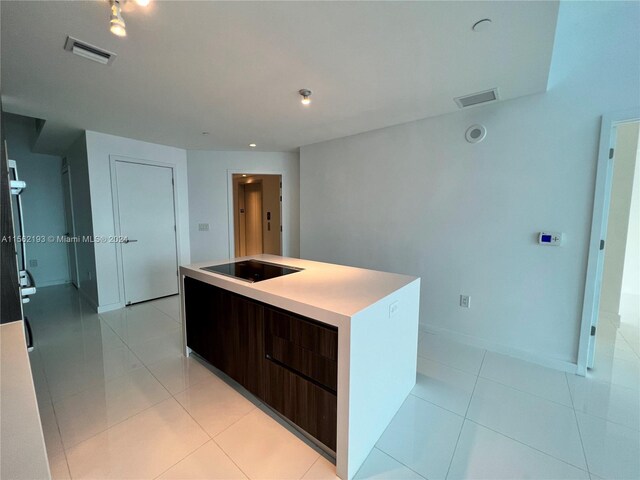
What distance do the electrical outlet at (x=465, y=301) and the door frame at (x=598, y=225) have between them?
0.82 metres

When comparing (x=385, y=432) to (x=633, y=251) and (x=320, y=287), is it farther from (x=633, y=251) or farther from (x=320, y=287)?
(x=633, y=251)

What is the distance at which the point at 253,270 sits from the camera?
7.43ft

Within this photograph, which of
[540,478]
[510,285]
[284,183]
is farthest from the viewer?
[284,183]

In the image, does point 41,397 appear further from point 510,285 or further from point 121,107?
point 510,285

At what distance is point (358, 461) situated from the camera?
144 cm

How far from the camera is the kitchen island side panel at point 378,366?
4.46 feet

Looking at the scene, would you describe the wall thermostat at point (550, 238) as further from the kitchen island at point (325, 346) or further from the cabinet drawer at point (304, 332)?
the cabinet drawer at point (304, 332)

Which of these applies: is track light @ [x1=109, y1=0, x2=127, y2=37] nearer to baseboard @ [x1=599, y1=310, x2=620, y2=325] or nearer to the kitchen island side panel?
the kitchen island side panel

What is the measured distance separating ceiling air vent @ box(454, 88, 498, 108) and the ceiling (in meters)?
0.07

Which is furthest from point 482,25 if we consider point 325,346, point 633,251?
point 633,251

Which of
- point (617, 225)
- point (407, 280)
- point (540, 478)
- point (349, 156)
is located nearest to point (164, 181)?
point (349, 156)

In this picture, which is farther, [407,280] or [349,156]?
[349,156]

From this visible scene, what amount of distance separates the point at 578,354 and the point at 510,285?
2.28ft

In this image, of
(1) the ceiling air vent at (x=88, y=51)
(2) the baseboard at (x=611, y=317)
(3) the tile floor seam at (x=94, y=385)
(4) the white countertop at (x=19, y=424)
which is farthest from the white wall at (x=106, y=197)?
(2) the baseboard at (x=611, y=317)
